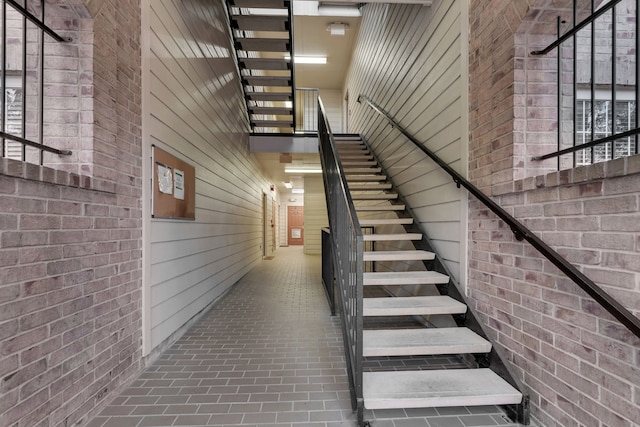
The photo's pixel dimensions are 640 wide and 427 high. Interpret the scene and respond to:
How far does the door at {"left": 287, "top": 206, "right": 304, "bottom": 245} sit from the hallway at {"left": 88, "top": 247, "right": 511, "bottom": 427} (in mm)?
11213

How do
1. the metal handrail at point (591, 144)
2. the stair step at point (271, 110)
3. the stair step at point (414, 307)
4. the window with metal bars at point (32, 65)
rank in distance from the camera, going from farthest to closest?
1. the stair step at point (271, 110)
2. the stair step at point (414, 307)
3. the window with metal bars at point (32, 65)
4. the metal handrail at point (591, 144)

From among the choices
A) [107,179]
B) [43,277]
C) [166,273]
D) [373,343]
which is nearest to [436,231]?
[373,343]

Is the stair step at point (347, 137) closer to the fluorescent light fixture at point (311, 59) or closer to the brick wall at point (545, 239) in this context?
the fluorescent light fixture at point (311, 59)

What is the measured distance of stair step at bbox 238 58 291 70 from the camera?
191 inches

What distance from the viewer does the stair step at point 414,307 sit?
228 cm

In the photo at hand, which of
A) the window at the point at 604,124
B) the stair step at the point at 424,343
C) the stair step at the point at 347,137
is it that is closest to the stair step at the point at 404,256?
the stair step at the point at 424,343

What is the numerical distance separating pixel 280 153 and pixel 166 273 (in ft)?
13.8

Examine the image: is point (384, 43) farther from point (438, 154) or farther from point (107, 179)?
point (107, 179)

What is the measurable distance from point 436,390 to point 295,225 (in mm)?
13406

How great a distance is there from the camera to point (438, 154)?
114 inches

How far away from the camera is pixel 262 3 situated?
159 inches

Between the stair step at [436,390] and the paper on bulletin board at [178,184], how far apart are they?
2.23 m

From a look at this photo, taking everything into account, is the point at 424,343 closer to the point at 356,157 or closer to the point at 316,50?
the point at 356,157

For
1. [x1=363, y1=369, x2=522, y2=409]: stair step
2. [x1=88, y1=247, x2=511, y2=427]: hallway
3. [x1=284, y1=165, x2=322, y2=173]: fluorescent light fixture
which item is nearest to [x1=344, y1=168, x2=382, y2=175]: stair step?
[x1=88, y1=247, x2=511, y2=427]: hallway
